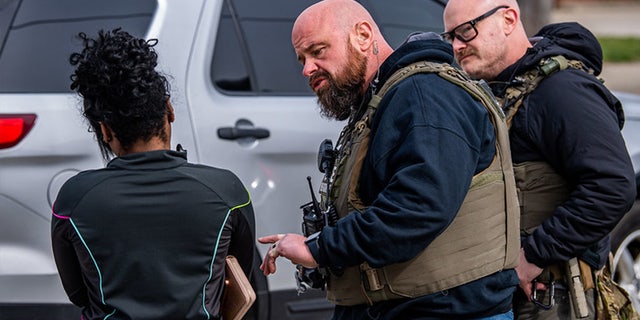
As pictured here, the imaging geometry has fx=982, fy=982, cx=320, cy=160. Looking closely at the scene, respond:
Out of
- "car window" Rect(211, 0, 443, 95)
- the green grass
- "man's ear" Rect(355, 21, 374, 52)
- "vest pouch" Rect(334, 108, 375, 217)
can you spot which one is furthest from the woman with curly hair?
the green grass

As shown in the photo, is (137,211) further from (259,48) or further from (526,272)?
(259,48)

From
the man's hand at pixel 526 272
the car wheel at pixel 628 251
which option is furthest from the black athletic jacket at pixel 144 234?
the car wheel at pixel 628 251

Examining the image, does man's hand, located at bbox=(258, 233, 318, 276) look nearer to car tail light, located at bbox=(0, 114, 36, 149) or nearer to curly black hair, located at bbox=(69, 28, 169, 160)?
curly black hair, located at bbox=(69, 28, 169, 160)

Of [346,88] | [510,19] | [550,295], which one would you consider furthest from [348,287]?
[510,19]

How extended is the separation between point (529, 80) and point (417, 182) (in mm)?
904

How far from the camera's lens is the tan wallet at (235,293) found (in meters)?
2.71

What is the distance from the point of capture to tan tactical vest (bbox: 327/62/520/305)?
265 centimetres

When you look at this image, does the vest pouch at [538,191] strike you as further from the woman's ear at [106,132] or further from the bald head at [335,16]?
the woman's ear at [106,132]

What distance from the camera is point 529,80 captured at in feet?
10.6

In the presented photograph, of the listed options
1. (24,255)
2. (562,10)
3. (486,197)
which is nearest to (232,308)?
(486,197)

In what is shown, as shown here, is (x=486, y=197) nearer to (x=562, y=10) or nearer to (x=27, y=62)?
(x=27, y=62)

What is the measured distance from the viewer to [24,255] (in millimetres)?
3963

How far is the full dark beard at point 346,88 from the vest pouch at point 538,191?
2.18 ft

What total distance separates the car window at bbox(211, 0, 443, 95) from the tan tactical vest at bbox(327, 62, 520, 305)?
1.79m
